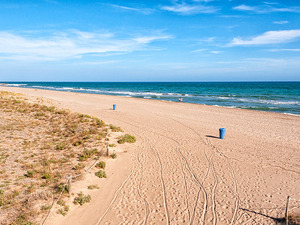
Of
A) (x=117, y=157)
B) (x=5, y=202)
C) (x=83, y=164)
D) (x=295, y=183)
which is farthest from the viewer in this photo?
(x=117, y=157)

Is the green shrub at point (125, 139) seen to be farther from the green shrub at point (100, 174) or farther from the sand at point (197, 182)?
the green shrub at point (100, 174)

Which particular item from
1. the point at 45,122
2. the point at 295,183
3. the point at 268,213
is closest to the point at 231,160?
the point at 295,183

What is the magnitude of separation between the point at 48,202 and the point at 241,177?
7607mm

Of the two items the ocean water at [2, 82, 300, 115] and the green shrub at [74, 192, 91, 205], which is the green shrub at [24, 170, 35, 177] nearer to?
the green shrub at [74, 192, 91, 205]

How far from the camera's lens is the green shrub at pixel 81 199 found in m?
6.55

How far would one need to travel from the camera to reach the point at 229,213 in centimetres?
641

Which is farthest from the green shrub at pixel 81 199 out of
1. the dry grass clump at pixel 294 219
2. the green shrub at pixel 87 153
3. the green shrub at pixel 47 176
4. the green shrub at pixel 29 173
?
the dry grass clump at pixel 294 219

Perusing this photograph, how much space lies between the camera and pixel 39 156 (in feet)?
31.4

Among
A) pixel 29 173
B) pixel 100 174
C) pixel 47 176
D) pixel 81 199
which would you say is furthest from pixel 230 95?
pixel 29 173

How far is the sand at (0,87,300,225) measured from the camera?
6.23 m

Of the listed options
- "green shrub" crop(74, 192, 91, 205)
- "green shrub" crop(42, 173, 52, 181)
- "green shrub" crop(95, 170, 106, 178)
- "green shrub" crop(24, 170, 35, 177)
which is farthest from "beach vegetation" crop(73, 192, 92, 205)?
"green shrub" crop(24, 170, 35, 177)

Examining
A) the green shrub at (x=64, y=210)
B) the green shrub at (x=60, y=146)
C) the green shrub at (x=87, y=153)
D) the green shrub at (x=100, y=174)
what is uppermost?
the green shrub at (x=60, y=146)

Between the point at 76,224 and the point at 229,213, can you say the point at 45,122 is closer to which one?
the point at 76,224

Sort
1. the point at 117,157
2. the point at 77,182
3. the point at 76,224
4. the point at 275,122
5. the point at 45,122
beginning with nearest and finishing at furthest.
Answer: the point at 76,224
the point at 77,182
the point at 117,157
the point at 45,122
the point at 275,122
